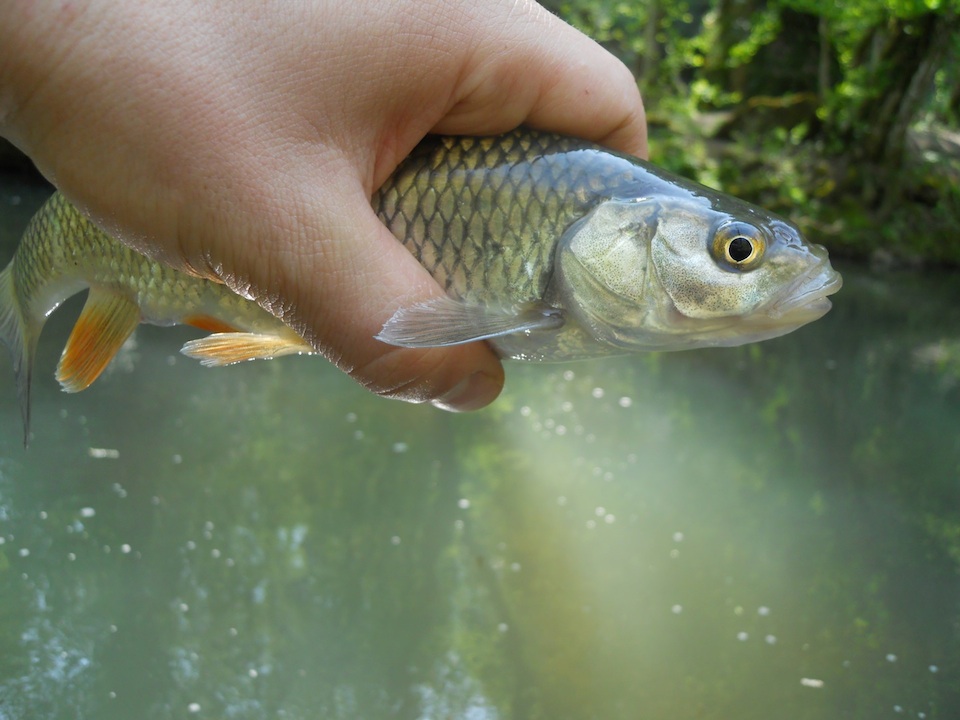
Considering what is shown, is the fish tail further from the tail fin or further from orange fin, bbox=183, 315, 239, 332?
orange fin, bbox=183, 315, 239, 332

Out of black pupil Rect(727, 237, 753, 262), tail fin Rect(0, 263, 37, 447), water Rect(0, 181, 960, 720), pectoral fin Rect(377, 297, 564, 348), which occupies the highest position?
black pupil Rect(727, 237, 753, 262)

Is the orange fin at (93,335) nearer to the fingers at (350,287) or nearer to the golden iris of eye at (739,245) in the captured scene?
the fingers at (350,287)

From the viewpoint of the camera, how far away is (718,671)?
3.81 metres

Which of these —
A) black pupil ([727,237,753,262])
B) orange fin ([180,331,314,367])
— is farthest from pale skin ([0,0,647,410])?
black pupil ([727,237,753,262])

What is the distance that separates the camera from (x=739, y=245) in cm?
143

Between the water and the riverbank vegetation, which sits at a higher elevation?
the water

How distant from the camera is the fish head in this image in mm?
1426

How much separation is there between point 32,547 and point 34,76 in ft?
10.6


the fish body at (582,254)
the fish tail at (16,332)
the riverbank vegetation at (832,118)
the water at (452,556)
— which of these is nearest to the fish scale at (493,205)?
the fish body at (582,254)

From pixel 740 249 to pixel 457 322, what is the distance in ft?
1.61

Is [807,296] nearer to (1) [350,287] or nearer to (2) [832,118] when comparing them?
(1) [350,287]

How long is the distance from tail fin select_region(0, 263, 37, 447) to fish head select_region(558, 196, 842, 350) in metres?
1.33

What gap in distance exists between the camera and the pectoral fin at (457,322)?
140 centimetres

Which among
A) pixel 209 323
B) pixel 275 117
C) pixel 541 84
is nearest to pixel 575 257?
pixel 541 84
